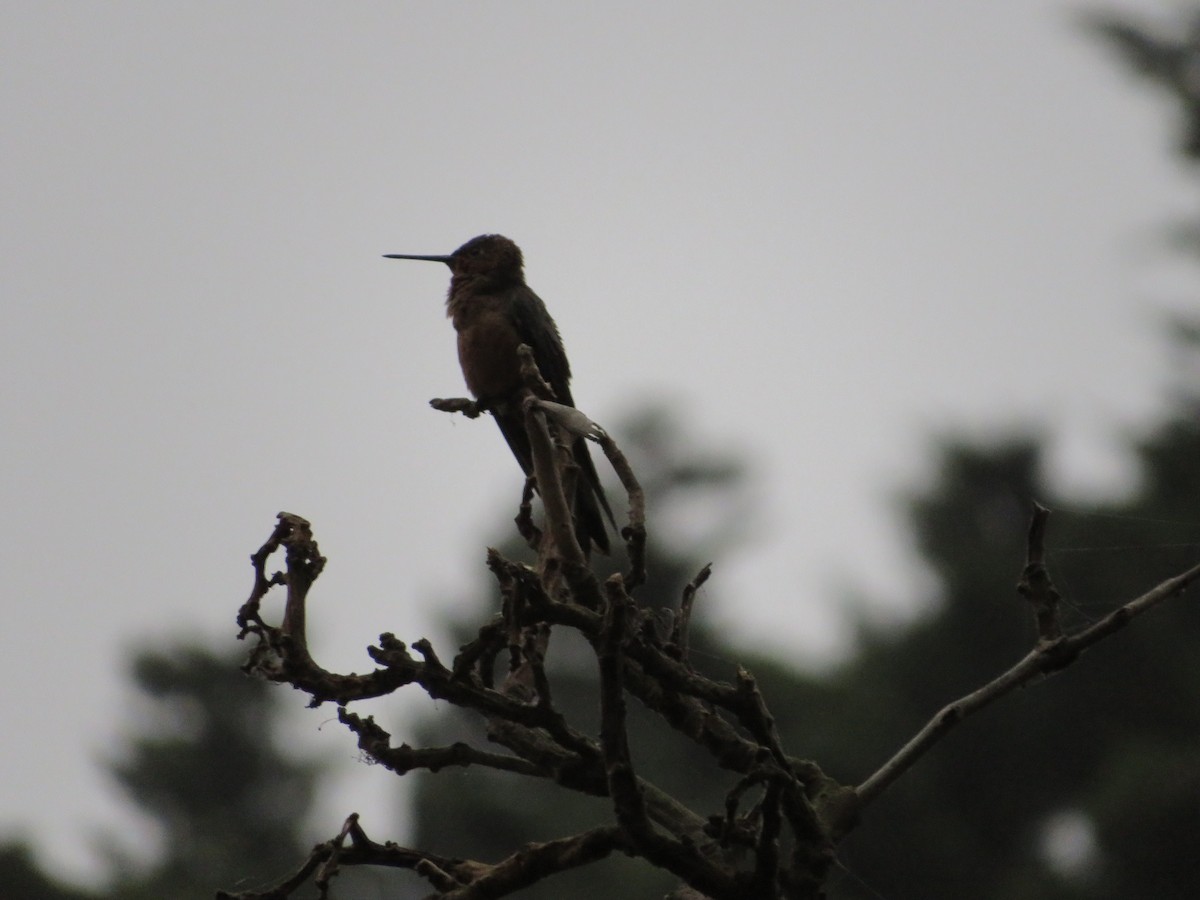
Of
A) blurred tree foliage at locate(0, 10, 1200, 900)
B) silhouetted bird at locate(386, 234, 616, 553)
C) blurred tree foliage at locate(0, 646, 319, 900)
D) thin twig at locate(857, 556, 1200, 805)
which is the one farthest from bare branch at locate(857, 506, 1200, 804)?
blurred tree foliage at locate(0, 646, 319, 900)

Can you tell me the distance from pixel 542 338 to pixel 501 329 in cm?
29

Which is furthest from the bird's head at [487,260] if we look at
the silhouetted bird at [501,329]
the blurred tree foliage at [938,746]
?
the blurred tree foliage at [938,746]

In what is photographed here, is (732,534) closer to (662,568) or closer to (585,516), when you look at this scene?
(662,568)

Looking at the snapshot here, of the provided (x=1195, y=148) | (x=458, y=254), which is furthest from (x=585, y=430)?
(x=1195, y=148)

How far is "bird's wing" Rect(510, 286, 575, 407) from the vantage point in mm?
6087

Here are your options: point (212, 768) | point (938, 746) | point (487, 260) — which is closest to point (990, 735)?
point (938, 746)

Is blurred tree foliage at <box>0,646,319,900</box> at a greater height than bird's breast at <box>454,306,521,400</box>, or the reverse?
blurred tree foliage at <box>0,646,319,900</box>

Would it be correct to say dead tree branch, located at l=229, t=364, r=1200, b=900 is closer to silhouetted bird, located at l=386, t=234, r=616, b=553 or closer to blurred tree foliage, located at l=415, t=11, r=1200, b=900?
silhouetted bird, located at l=386, t=234, r=616, b=553

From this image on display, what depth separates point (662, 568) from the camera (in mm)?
20672

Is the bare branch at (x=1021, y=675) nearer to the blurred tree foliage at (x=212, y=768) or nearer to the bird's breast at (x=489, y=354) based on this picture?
the bird's breast at (x=489, y=354)

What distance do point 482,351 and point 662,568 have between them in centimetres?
1500

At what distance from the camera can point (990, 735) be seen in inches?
695

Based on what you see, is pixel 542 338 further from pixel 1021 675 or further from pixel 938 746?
pixel 938 746

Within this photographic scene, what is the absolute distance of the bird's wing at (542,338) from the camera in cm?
609
